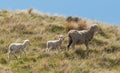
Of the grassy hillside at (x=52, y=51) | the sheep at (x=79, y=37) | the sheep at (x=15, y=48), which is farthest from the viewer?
the sheep at (x=79, y=37)

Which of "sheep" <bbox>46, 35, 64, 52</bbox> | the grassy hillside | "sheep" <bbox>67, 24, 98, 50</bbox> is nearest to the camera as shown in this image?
the grassy hillside

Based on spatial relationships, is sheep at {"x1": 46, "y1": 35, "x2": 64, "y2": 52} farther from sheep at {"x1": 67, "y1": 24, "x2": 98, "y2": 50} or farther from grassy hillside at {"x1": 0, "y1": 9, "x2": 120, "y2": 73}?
sheep at {"x1": 67, "y1": 24, "x2": 98, "y2": 50}

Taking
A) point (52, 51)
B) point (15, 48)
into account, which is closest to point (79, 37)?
point (52, 51)

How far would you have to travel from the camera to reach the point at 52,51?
20234 millimetres

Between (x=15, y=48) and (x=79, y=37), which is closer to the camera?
(x=15, y=48)

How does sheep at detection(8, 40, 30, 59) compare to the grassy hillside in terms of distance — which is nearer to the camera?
the grassy hillside

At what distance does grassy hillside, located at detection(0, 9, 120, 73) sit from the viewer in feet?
59.7

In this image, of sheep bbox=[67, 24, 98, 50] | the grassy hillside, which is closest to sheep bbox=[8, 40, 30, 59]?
the grassy hillside

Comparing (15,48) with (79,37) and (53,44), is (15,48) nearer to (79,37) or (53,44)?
(53,44)

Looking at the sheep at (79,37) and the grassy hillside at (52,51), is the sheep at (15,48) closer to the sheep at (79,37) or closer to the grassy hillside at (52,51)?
the grassy hillside at (52,51)

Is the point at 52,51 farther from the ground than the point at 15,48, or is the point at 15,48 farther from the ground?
the point at 15,48

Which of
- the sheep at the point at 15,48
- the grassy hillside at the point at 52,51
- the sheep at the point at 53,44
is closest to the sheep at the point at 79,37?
the grassy hillside at the point at 52,51

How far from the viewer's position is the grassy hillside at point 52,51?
1820 centimetres

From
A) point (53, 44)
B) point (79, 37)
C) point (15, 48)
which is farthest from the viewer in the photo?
point (79, 37)
